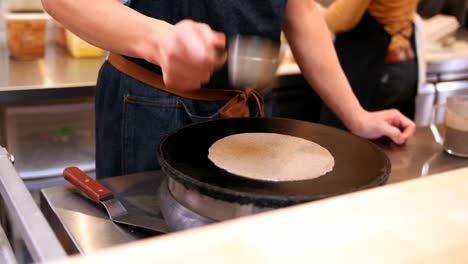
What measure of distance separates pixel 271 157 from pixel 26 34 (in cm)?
153

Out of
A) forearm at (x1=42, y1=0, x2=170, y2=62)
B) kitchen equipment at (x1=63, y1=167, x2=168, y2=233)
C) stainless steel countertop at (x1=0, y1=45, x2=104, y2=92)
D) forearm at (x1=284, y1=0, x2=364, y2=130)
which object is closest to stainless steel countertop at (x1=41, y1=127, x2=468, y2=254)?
kitchen equipment at (x1=63, y1=167, x2=168, y2=233)

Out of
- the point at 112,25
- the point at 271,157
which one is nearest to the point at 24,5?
the point at 112,25

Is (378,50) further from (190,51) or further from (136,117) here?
(190,51)

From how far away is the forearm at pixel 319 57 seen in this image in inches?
48.8

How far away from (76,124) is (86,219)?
1.28 meters

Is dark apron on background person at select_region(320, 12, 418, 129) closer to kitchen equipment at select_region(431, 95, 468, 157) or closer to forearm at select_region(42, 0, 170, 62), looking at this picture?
kitchen equipment at select_region(431, 95, 468, 157)

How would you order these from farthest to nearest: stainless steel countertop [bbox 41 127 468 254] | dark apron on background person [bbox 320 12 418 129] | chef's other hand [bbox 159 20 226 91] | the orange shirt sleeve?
1. dark apron on background person [bbox 320 12 418 129]
2. the orange shirt sleeve
3. stainless steel countertop [bbox 41 127 468 254]
4. chef's other hand [bbox 159 20 226 91]

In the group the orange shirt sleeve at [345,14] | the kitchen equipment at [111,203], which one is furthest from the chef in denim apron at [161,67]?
the orange shirt sleeve at [345,14]

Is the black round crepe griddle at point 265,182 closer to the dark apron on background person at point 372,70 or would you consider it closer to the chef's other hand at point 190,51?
the chef's other hand at point 190,51

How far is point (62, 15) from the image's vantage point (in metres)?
0.91

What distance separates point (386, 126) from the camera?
1.19 meters

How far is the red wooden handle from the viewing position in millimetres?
848

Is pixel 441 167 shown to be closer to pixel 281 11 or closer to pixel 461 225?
pixel 281 11

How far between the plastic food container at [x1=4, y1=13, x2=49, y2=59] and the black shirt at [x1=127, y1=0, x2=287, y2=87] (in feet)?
3.80
